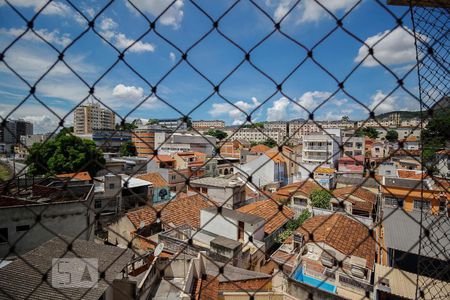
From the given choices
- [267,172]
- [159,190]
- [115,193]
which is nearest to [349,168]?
[267,172]

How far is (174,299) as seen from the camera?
3.57 meters

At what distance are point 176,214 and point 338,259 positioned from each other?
15.9 feet

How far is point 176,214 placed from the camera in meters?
7.71

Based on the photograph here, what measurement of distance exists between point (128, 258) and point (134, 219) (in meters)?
3.16

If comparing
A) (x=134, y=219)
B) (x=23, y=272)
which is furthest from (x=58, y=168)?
(x=23, y=272)

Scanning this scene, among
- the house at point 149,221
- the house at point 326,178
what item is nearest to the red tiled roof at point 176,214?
the house at point 149,221

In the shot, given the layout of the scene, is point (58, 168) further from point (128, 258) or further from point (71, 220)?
point (128, 258)

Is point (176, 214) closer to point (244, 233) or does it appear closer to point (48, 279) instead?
point (244, 233)

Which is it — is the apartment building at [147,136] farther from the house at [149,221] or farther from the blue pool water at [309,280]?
the blue pool water at [309,280]

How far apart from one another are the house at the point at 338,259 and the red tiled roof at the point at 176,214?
3.05 meters

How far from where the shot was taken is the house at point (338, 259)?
4426mm

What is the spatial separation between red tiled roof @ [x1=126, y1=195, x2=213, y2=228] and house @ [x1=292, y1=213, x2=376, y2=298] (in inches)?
120

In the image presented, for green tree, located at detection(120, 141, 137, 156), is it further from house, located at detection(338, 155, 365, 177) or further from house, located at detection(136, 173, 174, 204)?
house, located at detection(338, 155, 365, 177)
